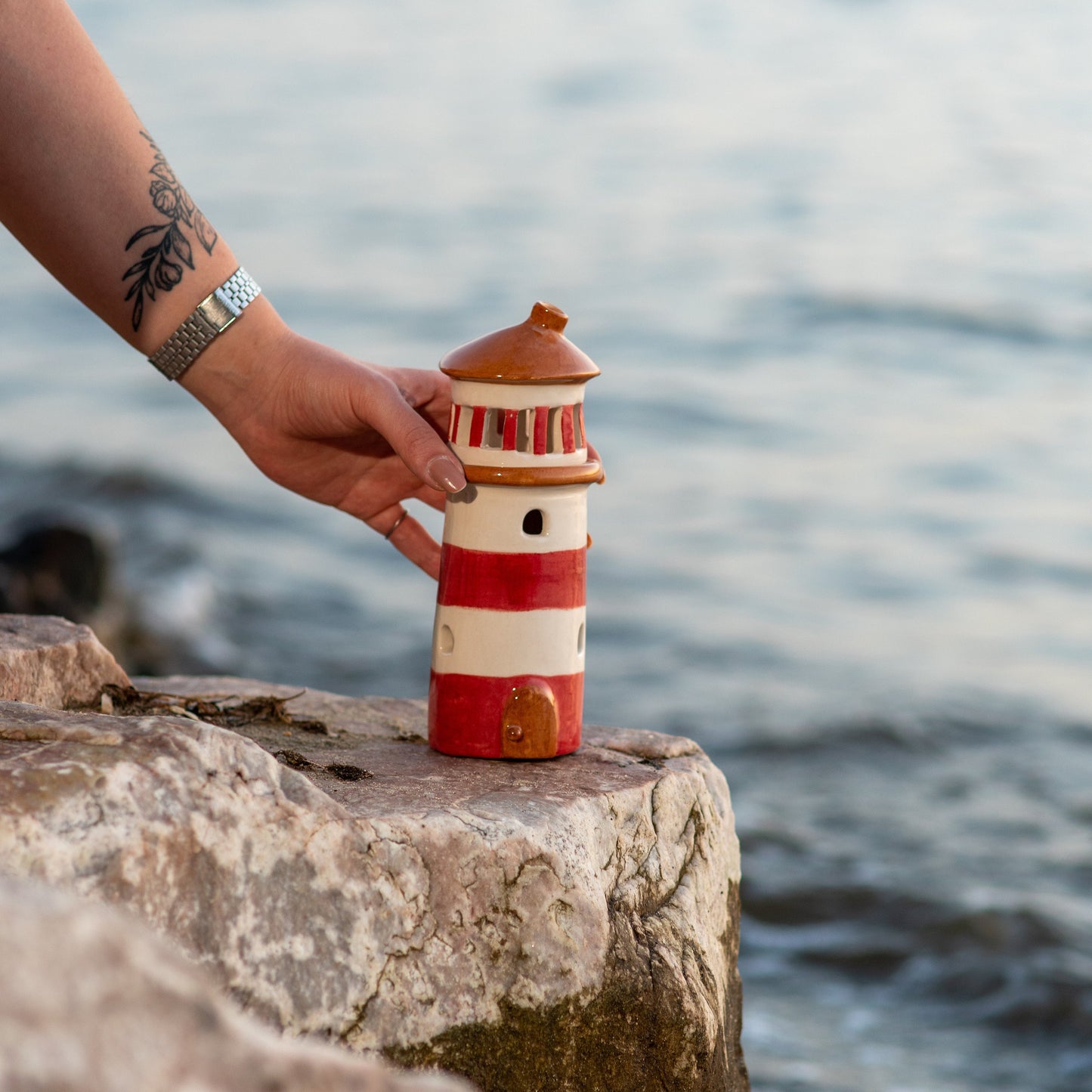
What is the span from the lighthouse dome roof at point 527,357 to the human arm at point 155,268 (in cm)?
13

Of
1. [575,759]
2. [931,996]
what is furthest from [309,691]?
[931,996]

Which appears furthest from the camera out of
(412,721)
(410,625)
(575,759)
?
(410,625)

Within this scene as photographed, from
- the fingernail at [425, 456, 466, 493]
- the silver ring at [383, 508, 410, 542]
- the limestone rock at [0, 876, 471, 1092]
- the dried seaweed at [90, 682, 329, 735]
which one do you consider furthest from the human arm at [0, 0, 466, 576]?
the limestone rock at [0, 876, 471, 1092]

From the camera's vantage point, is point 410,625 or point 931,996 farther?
point 410,625

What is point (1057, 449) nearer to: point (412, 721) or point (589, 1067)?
point (412, 721)

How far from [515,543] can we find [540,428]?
0.61 feet

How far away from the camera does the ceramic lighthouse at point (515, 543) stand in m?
2.18

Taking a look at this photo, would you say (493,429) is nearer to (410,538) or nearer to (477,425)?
(477,425)

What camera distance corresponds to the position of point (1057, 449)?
27.6ft

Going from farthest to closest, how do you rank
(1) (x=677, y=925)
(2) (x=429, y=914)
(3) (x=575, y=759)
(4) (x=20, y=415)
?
(4) (x=20, y=415), (3) (x=575, y=759), (1) (x=677, y=925), (2) (x=429, y=914)

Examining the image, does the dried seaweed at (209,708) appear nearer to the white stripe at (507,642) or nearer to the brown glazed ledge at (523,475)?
the white stripe at (507,642)

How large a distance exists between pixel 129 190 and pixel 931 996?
3.33 meters

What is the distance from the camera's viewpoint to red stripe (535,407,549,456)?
2.18 meters

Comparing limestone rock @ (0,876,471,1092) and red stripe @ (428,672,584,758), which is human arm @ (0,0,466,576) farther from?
limestone rock @ (0,876,471,1092)
